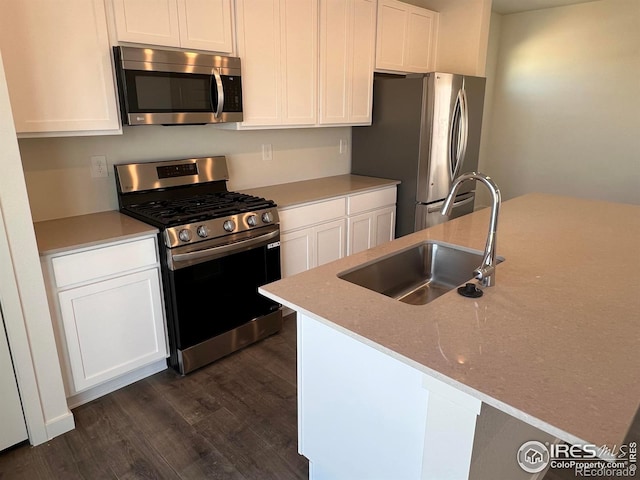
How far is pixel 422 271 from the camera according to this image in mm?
1923

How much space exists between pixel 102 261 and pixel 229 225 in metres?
0.66

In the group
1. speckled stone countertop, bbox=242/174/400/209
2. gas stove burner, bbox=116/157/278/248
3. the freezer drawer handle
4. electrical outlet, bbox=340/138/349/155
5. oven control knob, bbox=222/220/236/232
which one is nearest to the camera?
gas stove burner, bbox=116/157/278/248

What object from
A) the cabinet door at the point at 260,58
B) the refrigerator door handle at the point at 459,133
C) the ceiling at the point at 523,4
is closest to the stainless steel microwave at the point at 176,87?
the cabinet door at the point at 260,58

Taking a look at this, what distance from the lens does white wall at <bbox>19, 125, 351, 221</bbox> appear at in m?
2.29

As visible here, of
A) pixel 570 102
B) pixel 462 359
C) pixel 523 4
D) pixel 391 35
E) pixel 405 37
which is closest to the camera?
pixel 462 359

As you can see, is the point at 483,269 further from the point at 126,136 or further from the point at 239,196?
the point at 126,136

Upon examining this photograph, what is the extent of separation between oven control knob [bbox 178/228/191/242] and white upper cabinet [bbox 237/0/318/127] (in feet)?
2.92

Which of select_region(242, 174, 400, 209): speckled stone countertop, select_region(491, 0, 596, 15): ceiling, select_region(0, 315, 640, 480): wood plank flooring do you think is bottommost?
select_region(0, 315, 640, 480): wood plank flooring

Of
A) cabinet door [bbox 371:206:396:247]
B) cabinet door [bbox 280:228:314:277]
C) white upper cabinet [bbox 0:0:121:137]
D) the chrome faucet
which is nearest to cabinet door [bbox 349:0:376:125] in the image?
cabinet door [bbox 371:206:396:247]

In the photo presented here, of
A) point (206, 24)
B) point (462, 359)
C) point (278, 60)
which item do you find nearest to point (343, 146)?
point (278, 60)

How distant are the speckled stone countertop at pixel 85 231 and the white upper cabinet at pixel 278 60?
969 mm

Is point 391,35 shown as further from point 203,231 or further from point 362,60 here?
point 203,231

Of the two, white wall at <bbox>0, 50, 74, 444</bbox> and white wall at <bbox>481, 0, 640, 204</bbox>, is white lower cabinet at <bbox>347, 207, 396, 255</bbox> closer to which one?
white wall at <bbox>0, 50, 74, 444</bbox>

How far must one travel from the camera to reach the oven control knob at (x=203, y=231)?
227cm
